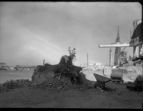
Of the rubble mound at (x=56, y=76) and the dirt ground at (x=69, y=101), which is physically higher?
the rubble mound at (x=56, y=76)

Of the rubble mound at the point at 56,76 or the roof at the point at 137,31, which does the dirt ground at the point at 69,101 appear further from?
the roof at the point at 137,31

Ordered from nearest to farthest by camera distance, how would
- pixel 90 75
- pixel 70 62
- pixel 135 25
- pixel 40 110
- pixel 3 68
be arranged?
1. pixel 40 110
2. pixel 70 62
3. pixel 90 75
4. pixel 135 25
5. pixel 3 68

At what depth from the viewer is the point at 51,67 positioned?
11.8 m

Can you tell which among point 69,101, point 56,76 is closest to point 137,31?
point 56,76

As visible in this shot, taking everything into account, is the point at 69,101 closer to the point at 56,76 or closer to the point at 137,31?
the point at 56,76

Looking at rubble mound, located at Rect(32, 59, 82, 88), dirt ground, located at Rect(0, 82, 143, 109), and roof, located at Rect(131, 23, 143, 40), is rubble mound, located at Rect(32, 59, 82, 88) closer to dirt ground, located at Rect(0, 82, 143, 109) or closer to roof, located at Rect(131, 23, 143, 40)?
dirt ground, located at Rect(0, 82, 143, 109)

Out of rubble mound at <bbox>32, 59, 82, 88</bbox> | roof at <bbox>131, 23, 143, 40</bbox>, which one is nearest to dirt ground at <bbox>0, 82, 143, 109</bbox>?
rubble mound at <bbox>32, 59, 82, 88</bbox>

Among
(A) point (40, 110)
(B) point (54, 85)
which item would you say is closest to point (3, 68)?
(B) point (54, 85)

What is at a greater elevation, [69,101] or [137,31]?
[137,31]

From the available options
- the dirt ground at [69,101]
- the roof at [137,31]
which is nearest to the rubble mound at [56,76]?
the dirt ground at [69,101]

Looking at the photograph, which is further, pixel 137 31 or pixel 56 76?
A: pixel 137 31

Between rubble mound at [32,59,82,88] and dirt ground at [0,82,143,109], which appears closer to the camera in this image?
dirt ground at [0,82,143,109]

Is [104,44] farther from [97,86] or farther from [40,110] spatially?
[40,110]

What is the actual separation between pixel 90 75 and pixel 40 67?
5.88 meters
